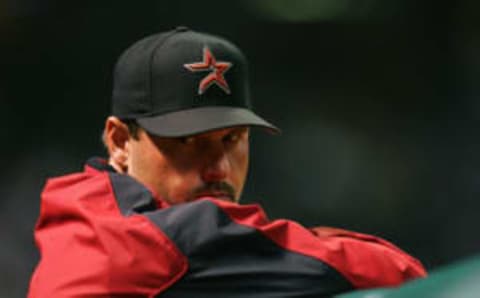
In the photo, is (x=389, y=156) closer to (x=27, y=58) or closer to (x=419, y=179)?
(x=419, y=179)

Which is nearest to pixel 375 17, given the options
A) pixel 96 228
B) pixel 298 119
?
pixel 298 119

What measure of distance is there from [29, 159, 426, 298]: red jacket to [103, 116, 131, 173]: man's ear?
167 mm

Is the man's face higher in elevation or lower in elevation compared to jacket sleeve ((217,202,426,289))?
higher

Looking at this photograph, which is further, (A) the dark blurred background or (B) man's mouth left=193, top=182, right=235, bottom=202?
(A) the dark blurred background

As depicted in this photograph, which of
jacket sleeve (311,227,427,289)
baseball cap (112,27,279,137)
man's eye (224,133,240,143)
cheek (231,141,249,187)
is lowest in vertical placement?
jacket sleeve (311,227,427,289)

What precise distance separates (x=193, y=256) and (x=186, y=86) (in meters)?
0.24

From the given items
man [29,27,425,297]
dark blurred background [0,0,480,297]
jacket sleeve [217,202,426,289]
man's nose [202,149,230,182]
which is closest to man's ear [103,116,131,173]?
man [29,27,425,297]

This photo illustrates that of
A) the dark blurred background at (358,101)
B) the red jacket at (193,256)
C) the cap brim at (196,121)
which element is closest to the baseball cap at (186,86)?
the cap brim at (196,121)

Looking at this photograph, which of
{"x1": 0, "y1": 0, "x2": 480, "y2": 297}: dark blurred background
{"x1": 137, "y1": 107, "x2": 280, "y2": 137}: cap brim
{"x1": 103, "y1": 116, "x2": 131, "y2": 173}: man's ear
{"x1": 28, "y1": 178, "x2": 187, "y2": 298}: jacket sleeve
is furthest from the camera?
{"x1": 0, "y1": 0, "x2": 480, "y2": 297}: dark blurred background

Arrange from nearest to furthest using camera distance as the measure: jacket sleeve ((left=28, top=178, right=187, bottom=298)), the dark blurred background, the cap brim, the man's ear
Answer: jacket sleeve ((left=28, top=178, right=187, bottom=298)), the cap brim, the man's ear, the dark blurred background

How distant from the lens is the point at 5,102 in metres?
2.09

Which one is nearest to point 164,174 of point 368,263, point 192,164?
point 192,164

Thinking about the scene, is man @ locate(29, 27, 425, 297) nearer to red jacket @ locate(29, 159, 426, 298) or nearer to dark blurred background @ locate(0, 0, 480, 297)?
red jacket @ locate(29, 159, 426, 298)

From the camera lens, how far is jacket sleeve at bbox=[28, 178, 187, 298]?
930 millimetres
